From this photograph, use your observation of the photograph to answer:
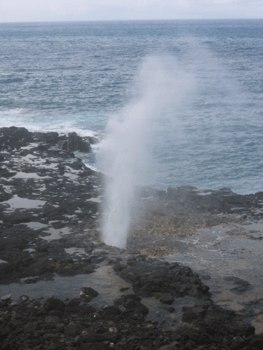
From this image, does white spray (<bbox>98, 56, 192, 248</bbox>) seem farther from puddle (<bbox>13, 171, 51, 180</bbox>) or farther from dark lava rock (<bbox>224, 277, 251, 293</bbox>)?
dark lava rock (<bbox>224, 277, 251, 293</bbox>)

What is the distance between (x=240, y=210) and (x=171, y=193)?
132 inches

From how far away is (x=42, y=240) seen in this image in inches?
497

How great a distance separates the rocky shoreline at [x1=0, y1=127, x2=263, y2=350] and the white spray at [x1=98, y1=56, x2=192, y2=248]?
0.66m

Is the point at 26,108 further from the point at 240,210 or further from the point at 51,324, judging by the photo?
the point at 51,324

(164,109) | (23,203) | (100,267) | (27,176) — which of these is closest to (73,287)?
(100,267)

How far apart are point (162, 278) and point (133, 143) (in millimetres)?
18363

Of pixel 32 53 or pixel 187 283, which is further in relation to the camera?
pixel 32 53

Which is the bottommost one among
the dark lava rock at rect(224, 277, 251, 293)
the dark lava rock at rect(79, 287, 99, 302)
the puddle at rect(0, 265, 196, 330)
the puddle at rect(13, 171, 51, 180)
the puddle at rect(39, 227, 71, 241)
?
the dark lava rock at rect(224, 277, 251, 293)

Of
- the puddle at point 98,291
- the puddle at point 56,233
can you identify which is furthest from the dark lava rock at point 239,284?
the puddle at point 56,233

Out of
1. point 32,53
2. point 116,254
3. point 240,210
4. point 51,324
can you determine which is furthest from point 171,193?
point 32,53

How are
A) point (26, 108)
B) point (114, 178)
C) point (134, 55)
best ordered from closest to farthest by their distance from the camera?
1. point (114, 178)
2. point (26, 108)
3. point (134, 55)

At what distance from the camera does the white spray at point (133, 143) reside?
1519 cm

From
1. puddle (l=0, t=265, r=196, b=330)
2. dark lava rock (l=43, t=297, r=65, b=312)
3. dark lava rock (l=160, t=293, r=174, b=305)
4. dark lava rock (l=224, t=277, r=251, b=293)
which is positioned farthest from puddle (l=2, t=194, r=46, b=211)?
dark lava rock (l=224, t=277, r=251, b=293)

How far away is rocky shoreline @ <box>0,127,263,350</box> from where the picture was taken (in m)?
8.03
